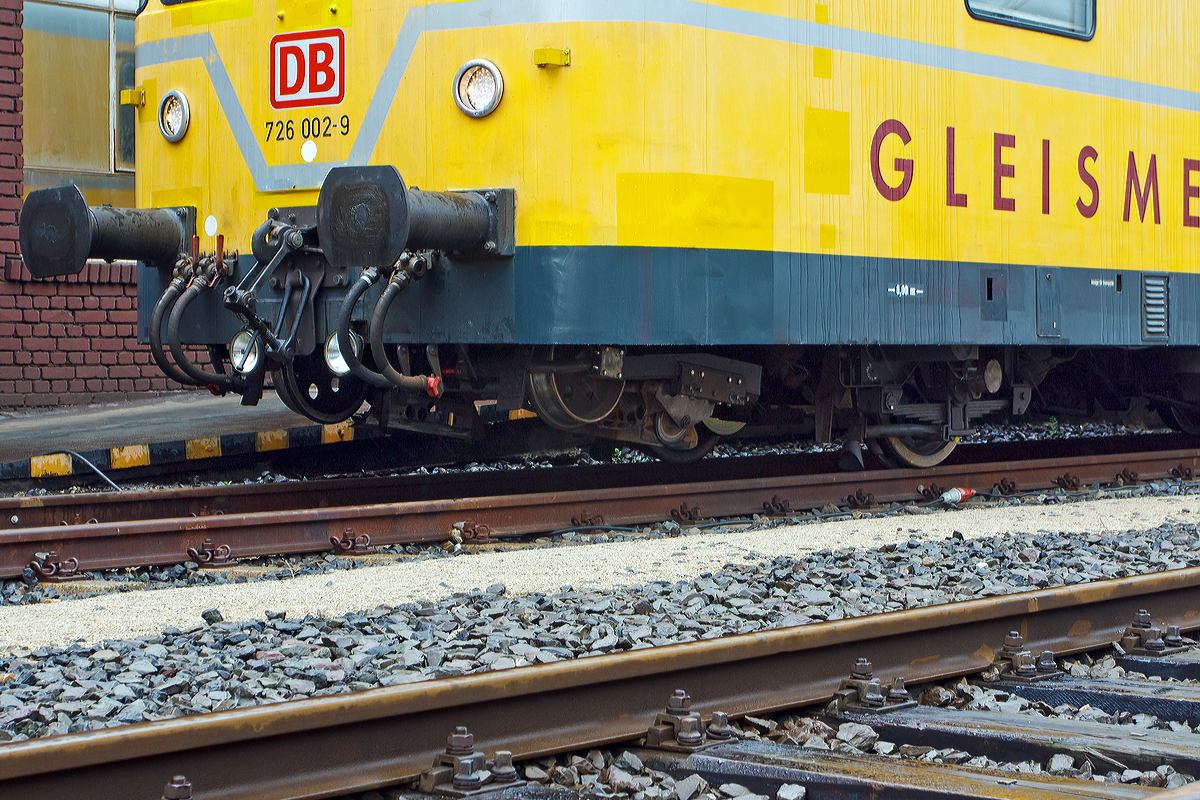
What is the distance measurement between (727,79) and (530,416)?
12.9 feet

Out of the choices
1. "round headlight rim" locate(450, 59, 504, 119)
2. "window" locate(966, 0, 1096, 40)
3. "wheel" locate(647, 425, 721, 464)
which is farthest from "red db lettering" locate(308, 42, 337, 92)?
"window" locate(966, 0, 1096, 40)

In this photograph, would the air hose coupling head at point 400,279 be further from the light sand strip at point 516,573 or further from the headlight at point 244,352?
the light sand strip at point 516,573

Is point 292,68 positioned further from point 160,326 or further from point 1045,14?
point 1045,14

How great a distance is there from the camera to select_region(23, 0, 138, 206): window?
11773 mm

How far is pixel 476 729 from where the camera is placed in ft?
9.80

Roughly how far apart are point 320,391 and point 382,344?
58.2 inches

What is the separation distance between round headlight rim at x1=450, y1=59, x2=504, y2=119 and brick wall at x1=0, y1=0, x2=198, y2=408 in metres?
6.14

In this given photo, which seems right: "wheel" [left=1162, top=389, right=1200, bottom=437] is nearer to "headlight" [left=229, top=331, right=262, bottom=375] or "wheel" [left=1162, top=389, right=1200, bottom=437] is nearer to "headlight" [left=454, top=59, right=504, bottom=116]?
"headlight" [left=454, top=59, right=504, bottom=116]

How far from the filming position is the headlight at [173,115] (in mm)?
7207

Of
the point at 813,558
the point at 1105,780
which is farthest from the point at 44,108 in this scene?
the point at 1105,780

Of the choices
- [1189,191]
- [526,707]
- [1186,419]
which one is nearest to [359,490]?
[526,707]

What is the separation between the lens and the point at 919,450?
352 inches

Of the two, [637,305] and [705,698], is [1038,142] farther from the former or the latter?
[705,698]

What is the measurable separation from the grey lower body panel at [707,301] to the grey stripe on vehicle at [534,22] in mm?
745
